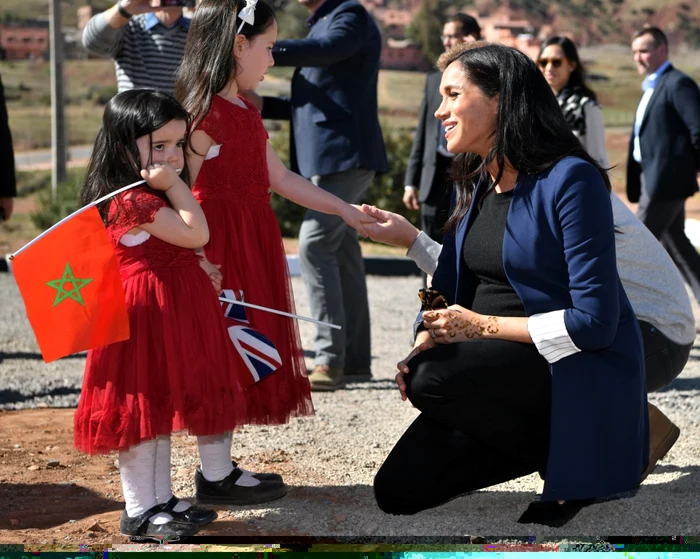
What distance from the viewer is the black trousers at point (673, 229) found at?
22.0 ft

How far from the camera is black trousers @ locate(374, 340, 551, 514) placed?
3188 millimetres

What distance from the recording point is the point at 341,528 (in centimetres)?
325

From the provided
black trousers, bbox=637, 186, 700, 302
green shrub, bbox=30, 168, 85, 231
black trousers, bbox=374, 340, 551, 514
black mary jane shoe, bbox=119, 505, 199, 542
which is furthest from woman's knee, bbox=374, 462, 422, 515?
green shrub, bbox=30, 168, 85, 231

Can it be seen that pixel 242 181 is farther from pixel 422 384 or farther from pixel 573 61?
pixel 573 61

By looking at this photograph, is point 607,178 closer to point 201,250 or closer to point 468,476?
point 468,476

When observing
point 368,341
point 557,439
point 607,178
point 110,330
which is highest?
point 607,178

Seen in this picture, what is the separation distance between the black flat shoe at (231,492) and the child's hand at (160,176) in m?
0.97

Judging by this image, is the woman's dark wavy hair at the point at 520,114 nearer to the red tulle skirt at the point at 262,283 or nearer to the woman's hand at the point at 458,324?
the woman's hand at the point at 458,324

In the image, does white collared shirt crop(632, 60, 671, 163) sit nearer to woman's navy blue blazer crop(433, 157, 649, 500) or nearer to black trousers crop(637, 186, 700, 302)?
black trousers crop(637, 186, 700, 302)

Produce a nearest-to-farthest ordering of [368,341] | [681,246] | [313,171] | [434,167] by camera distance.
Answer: [313,171], [368,341], [434,167], [681,246]

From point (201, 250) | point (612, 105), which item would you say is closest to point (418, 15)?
point (612, 105)

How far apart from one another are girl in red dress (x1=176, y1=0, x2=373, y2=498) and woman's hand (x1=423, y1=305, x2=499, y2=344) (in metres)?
0.58

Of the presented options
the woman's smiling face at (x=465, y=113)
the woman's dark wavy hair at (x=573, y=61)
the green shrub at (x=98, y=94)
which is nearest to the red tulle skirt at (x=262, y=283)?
the woman's smiling face at (x=465, y=113)

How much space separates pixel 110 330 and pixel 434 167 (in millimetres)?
3409
